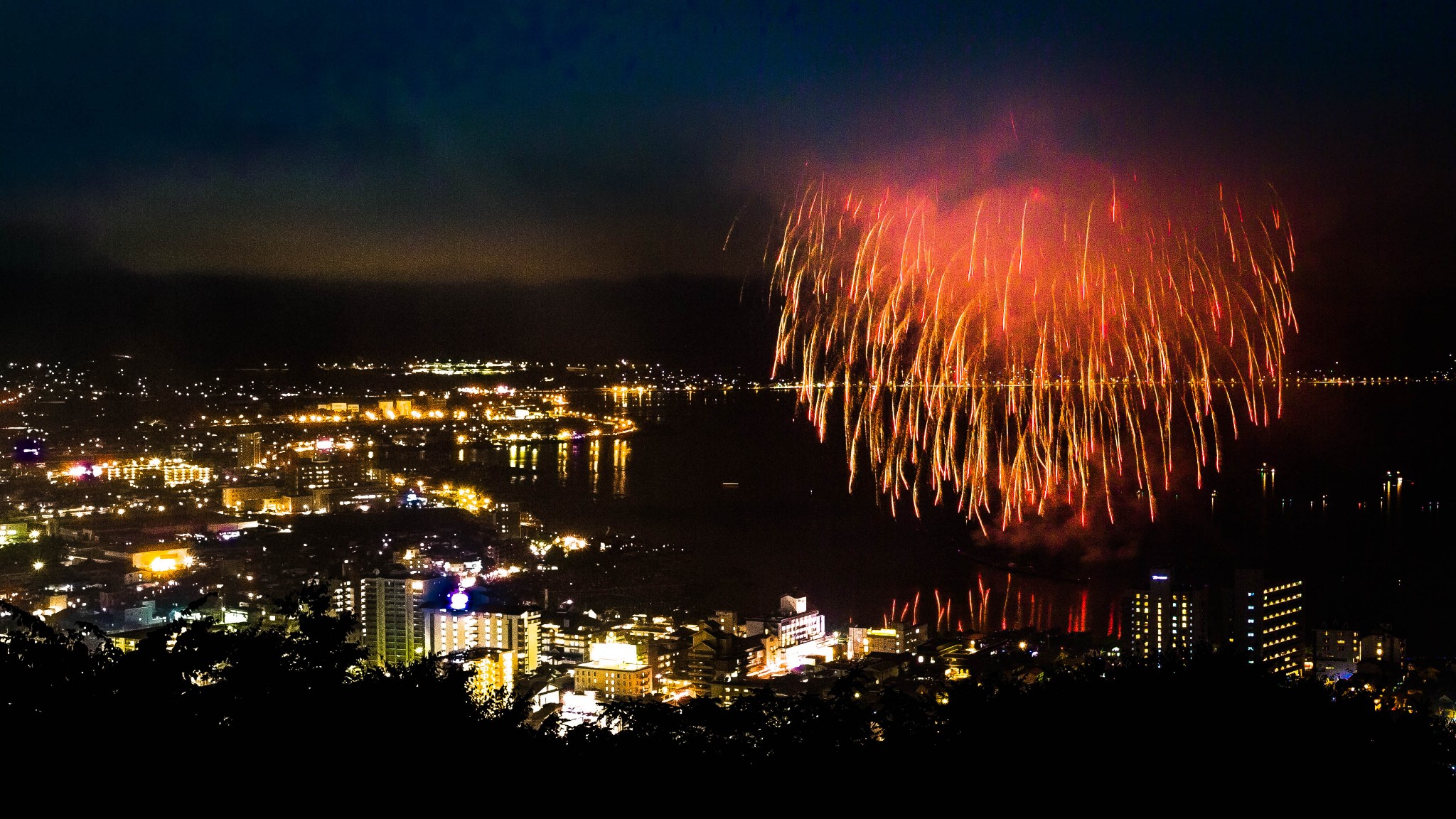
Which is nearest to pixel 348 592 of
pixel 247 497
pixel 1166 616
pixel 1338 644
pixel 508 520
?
pixel 1166 616

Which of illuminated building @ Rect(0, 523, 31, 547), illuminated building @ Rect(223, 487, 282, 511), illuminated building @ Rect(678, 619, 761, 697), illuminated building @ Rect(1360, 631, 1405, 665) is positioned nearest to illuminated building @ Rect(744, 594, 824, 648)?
illuminated building @ Rect(678, 619, 761, 697)

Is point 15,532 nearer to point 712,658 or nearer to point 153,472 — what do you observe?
point 153,472

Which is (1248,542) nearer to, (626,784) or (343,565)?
(343,565)

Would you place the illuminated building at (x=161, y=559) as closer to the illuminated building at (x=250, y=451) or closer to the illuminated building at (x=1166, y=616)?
the illuminated building at (x=1166, y=616)

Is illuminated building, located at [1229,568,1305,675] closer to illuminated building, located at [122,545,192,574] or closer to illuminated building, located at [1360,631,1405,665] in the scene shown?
illuminated building, located at [1360,631,1405,665]

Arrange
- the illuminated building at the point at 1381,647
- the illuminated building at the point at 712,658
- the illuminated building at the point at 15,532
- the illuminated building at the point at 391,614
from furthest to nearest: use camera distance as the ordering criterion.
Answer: the illuminated building at the point at 15,532, the illuminated building at the point at 391,614, the illuminated building at the point at 1381,647, the illuminated building at the point at 712,658

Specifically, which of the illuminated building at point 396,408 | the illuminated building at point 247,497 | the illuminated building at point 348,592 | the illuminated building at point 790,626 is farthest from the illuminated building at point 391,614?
the illuminated building at point 396,408
